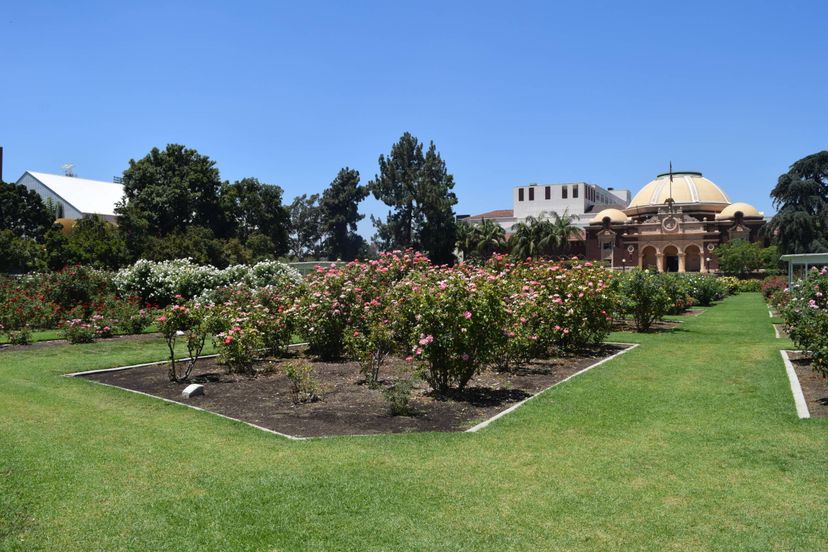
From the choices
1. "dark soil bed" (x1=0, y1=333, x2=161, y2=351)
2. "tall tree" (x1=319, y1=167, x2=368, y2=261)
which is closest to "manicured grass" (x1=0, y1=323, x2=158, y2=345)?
"dark soil bed" (x1=0, y1=333, x2=161, y2=351)

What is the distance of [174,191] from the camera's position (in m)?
44.5

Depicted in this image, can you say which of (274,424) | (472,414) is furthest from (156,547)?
(472,414)

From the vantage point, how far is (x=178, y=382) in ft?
33.5

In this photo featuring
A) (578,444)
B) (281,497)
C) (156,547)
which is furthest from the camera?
(578,444)

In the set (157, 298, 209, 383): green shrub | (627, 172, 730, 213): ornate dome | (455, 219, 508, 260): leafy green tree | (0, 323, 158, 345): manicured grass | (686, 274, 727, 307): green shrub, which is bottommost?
(0, 323, 158, 345): manicured grass

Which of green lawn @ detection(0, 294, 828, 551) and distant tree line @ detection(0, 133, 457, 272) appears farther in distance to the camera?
distant tree line @ detection(0, 133, 457, 272)

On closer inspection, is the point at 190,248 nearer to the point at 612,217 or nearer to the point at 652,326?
the point at 652,326

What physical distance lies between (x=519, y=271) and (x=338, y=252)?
55448mm

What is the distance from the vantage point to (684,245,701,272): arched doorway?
239ft

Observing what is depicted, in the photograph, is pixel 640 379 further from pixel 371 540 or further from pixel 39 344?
pixel 39 344

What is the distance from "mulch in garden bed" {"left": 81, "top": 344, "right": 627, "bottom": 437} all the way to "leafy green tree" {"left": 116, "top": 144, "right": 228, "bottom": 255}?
3449 cm

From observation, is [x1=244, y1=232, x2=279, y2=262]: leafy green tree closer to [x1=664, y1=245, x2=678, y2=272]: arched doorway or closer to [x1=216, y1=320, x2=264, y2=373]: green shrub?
[x1=216, y1=320, x2=264, y2=373]: green shrub

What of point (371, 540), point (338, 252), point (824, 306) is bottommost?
point (371, 540)

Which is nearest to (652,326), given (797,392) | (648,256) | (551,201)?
(797,392)
